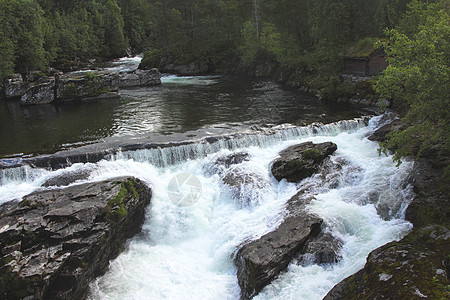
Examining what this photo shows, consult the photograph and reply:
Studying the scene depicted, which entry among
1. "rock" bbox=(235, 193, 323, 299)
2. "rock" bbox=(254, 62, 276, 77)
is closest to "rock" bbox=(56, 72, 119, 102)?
"rock" bbox=(254, 62, 276, 77)

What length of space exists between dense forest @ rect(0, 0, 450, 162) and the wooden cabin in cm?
151

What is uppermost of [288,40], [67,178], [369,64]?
[288,40]

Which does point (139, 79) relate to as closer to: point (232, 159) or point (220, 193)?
point (232, 159)

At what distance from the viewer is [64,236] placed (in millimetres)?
11203

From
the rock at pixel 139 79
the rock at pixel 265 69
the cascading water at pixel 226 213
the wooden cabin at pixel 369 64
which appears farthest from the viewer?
the rock at pixel 265 69

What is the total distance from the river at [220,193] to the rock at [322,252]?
8.8 inches

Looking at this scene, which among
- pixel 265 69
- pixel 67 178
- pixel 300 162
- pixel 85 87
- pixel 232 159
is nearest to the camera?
pixel 67 178

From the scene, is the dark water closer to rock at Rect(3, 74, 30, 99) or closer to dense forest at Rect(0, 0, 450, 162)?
rock at Rect(3, 74, 30, 99)

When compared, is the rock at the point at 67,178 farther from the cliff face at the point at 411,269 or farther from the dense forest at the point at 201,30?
the dense forest at the point at 201,30

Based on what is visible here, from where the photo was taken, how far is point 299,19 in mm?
39312

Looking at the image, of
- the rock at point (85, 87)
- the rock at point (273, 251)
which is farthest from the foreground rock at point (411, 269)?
the rock at point (85, 87)

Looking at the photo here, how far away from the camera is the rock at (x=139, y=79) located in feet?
138

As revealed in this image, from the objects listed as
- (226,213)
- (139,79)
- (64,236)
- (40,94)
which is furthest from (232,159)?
(139,79)

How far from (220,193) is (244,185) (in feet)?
3.99
